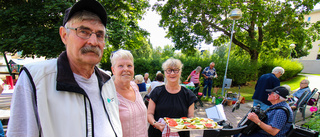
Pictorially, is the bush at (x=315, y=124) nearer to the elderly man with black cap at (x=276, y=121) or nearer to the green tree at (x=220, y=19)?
the elderly man with black cap at (x=276, y=121)

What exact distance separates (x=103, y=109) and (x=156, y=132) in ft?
4.53

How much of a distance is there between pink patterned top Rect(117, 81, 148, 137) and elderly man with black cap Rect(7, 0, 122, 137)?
1.21 ft

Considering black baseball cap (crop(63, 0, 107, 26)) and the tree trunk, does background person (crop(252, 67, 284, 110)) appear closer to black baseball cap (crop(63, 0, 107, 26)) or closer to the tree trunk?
black baseball cap (crop(63, 0, 107, 26))

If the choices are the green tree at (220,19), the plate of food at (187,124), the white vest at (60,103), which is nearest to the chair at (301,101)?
the plate of food at (187,124)

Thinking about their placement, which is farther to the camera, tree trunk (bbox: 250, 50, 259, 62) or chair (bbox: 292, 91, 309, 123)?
tree trunk (bbox: 250, 50, 259, 62)

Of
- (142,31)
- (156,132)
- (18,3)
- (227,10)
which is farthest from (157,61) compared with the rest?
(156,132)

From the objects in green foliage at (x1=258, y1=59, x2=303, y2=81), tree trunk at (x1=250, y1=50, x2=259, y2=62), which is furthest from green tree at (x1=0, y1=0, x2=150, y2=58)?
green foliage at (x1=258, y1=59, x2=303, y2=81)

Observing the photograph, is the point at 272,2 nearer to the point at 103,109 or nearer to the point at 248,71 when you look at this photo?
the point at 248,71

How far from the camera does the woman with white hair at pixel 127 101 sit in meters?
1.65

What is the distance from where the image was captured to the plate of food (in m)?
1.90

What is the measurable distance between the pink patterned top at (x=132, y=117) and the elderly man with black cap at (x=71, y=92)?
369 millimetres

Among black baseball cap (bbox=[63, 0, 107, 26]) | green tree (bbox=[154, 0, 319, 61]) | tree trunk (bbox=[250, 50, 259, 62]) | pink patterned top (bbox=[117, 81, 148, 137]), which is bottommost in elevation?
pink patterned top (bbox=[117, 81, 148, 137])

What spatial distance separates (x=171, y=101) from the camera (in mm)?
2291

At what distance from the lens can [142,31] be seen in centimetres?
1176
